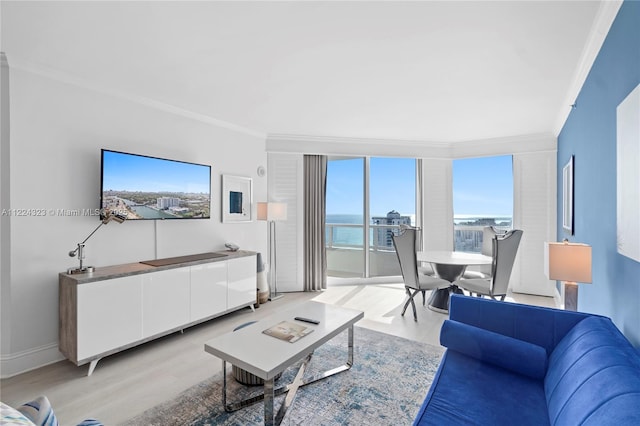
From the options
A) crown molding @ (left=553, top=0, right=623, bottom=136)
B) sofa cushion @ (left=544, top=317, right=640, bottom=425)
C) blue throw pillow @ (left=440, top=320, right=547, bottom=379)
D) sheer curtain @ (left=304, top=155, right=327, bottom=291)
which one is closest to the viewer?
sofa cushion @ (left=544, top=317, right=640, bottom=425)

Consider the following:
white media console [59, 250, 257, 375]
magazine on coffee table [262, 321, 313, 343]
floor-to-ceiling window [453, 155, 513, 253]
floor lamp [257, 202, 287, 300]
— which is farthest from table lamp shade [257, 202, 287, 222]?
floor-to-ceiling window [453, 155, 513, 253]

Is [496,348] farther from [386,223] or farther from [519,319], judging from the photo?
[386,223]

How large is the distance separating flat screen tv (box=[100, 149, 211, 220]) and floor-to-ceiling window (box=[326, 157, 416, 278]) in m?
2.33

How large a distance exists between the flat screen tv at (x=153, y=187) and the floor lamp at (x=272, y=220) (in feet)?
2.63

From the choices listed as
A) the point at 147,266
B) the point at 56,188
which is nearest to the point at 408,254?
the point at 147,266

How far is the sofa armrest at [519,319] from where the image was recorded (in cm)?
173

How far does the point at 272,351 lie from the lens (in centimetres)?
181

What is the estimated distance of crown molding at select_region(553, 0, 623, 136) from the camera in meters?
1.77

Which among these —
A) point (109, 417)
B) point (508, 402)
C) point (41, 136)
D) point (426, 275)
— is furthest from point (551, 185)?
point (41, 136)

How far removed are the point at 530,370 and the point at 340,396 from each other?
3.89ft

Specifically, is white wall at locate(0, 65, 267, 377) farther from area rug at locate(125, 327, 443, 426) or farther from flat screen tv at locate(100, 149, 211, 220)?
area rug at locate(125, 327, 443, 426)

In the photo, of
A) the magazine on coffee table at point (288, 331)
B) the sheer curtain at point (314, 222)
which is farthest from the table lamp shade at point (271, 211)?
the magazine on coffee table at point (288, 331)

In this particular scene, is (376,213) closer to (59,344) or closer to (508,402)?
(508,402)

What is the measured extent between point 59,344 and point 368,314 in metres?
3.12
